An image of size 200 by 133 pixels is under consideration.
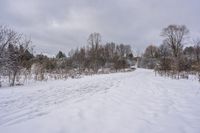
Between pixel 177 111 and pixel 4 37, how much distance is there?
29.2 ft

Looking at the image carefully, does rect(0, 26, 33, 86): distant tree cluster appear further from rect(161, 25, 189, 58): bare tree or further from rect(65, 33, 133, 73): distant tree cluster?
rect(161, 25, 189, 58): bare tree

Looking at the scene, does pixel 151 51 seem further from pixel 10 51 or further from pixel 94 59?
pixel 10 51

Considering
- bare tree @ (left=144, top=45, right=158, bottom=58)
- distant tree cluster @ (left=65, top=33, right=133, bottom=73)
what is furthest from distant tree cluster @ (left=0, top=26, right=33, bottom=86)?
bare tree @ (left=144, top=45, right=158, bottom=58)

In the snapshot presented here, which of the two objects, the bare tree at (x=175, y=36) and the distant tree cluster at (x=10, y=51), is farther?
the bare tree at (x=175, y=36)

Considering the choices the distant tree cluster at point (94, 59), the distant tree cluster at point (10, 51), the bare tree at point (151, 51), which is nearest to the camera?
the distant tree cluster at point (10, 51)

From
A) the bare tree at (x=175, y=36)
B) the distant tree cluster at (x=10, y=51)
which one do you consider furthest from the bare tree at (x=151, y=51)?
the distant tree cluster at (x=10, y=51)

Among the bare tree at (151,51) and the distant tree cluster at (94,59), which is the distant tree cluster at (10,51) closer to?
the distant tree cluster at (94,59)

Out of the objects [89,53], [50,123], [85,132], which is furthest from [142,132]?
[89,53]

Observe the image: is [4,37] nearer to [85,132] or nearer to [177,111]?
[85,132]

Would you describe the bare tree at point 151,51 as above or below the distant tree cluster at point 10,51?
above

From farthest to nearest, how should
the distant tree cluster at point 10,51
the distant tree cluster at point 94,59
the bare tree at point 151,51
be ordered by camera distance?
the bare tree at point 151,51
the distant tree cluster at point 94,59
the distant tree cluster at point 10,51

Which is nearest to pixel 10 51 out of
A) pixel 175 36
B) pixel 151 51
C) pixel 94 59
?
pixel 94 59

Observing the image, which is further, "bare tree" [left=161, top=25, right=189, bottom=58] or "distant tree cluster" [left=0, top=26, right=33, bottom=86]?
"bare tree" [left=161, top=25, right=189, bottom=58]

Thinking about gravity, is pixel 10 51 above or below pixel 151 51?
below
